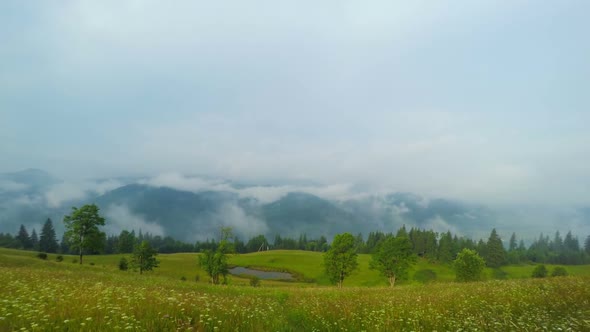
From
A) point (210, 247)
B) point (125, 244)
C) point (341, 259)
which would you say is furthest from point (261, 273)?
point (341, 259)

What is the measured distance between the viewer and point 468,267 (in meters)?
60.6

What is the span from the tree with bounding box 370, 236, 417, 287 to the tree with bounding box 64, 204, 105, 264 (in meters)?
56.2

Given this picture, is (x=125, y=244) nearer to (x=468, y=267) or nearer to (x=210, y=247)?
(x=210, y=247)

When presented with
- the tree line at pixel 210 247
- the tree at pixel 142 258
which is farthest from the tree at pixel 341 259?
the tree at pixel 142 258

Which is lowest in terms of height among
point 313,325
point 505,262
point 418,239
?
point 505,262

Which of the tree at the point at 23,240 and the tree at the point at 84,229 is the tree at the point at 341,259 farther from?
the tree at the point at 23,240

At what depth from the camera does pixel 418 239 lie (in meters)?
142

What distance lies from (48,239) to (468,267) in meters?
155

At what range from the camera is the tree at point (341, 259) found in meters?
56.2

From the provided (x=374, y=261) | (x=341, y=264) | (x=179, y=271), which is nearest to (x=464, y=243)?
(x=374, y=261)

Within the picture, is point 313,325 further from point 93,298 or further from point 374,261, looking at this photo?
point 374,261

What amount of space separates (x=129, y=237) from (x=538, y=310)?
137 metres

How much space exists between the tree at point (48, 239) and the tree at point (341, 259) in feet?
413

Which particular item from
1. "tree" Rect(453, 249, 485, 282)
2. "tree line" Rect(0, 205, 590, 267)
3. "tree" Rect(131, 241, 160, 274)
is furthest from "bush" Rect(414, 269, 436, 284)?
"tree" Rect(131, 241, 160, 274)
